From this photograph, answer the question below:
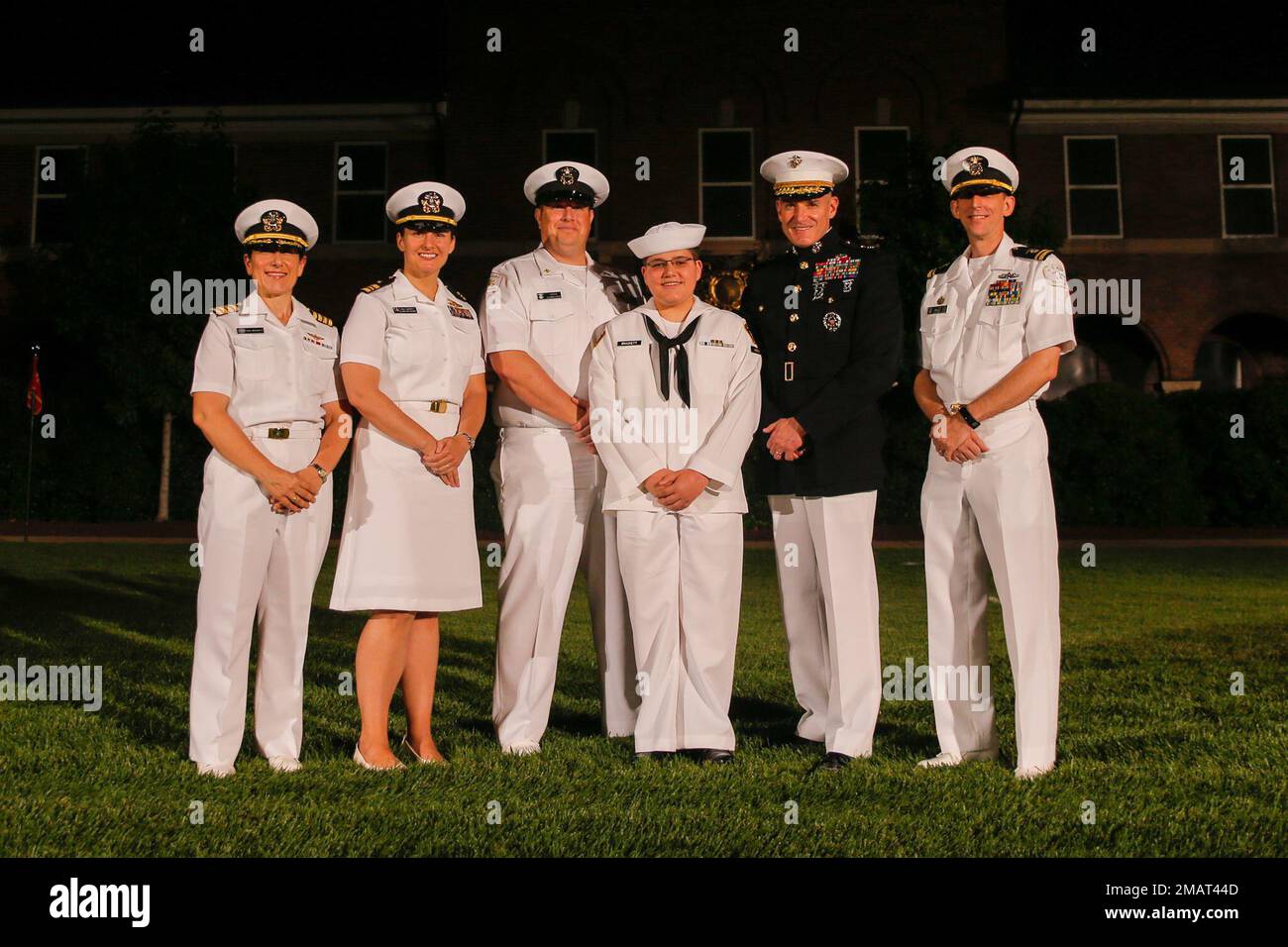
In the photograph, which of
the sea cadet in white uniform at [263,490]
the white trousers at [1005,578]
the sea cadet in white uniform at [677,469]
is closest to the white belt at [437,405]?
the sea cadet in white uniform at [263,490]

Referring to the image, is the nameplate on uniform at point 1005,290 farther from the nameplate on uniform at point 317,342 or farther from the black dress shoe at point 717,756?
the nameplate on uniform at point 317,342

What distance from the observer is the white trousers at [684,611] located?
213 inches

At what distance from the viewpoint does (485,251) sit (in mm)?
23953

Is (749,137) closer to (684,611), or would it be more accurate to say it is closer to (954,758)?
(684,611)

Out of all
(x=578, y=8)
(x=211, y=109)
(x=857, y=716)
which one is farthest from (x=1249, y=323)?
(x=857, y=716)

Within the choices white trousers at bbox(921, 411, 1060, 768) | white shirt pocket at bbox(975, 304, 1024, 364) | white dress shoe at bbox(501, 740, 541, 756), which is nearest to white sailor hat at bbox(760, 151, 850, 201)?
white shirt pocket at bbox(975, 304, 1024, 364)

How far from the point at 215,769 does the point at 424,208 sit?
2596 millimetres

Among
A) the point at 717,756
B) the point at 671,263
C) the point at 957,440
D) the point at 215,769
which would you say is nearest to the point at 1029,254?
the point at 957,440

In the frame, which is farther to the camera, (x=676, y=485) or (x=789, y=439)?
(x=789, y=439)

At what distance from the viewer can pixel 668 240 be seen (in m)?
5.38

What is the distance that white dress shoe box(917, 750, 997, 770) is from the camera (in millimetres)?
5184

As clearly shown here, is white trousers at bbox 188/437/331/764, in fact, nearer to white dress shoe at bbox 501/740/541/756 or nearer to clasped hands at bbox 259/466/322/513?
clasped hands at bbox 259/466/322/513

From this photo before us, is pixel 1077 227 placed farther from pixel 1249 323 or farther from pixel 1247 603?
pixel 1247 603

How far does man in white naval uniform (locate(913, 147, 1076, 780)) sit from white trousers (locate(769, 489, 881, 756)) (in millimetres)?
296
